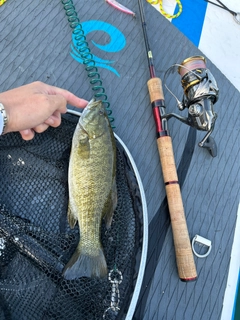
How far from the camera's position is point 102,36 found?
258 centimetres

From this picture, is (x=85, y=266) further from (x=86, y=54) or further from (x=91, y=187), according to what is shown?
(x=86, y=54)

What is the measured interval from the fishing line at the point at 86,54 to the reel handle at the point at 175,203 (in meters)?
0.34

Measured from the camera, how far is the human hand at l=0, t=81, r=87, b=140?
1.56 meters

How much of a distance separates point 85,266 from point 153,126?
1.17 m

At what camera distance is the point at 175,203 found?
202 centimetres

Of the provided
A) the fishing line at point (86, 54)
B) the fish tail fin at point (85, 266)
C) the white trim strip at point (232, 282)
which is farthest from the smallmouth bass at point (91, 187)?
the white trim strip at point (232, 282)

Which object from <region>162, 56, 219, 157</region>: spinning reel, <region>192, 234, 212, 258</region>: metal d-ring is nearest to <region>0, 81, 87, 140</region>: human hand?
<region>162, 56, 219, 157</region>: spinning reel

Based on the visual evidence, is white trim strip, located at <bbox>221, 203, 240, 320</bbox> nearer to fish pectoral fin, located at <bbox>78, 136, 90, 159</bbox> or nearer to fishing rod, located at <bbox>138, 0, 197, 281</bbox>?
fishing rod, located at <bbox>138, 0, 197, 281</bbox>

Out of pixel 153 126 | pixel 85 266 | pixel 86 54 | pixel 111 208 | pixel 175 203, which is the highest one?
pixel 86 54

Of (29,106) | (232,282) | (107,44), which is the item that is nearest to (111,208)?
(29,106)

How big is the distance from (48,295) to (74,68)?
1552 mm

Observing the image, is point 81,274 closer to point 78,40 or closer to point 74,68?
point 74,68

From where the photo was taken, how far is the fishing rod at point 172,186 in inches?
74.8

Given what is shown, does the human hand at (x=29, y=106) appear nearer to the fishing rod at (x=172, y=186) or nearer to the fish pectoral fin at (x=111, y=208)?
the fish pectoral fin at (x=111, y=208)
